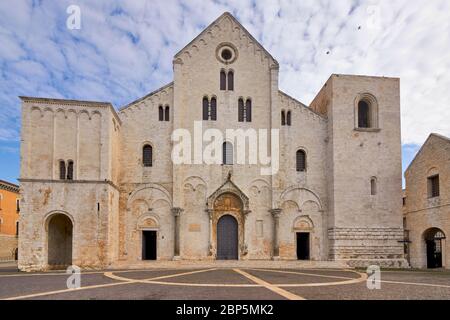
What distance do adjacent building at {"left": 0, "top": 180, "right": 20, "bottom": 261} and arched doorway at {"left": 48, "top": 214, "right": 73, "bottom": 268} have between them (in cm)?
2174

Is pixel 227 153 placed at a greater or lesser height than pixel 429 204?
greater

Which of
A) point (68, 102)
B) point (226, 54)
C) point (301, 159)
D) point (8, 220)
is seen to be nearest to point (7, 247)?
point (8, 220)

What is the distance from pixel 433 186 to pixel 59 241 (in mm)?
26218

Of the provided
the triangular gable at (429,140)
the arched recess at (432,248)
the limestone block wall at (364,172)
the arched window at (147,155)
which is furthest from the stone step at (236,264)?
the triangular gable at (429,140)

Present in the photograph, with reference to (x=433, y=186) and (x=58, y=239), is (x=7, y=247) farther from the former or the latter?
(x=433, y=186)

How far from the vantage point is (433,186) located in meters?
28.8

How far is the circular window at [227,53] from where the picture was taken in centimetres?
3150

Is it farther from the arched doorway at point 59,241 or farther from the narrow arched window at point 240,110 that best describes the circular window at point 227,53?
the arched doorway at point 59,241

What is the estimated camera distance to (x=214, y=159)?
30.3m

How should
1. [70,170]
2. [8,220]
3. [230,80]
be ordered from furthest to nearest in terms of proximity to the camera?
[8,220] → [230,80] → [70,170]

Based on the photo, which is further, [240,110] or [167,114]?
[240,110]
